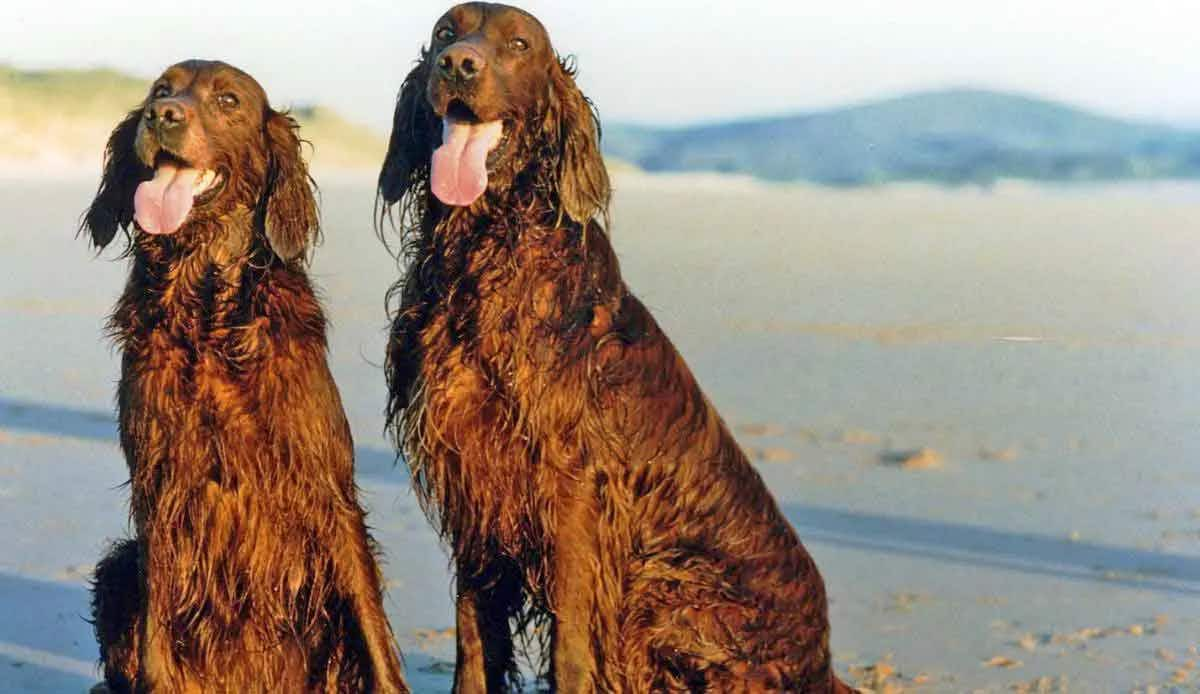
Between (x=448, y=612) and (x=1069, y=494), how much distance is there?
3.44 metres

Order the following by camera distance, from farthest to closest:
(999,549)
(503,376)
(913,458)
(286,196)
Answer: (913,458), (999,549), (286,196), (503,376)

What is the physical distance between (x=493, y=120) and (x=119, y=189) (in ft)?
4.58

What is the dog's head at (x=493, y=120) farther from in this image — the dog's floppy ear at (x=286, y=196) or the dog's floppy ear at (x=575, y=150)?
the dog's floppy ear at (x=286, y=196)

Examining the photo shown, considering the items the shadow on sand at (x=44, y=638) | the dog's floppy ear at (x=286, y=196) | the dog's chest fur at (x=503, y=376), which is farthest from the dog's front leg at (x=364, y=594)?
the shadow on sand at (x=44, y=638)

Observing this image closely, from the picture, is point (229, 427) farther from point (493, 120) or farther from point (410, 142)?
point (493, 120)

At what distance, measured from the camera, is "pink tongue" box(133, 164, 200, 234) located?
513cm

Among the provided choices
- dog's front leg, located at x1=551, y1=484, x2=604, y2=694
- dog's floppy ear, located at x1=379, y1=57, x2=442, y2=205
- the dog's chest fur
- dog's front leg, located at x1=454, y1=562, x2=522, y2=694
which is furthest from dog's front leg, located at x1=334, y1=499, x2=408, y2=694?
dog's floppy ear, located at x1=379, y1=57, x2=442, y2=205

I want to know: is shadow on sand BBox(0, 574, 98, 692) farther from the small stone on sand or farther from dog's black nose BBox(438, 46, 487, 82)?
the small stone on sand

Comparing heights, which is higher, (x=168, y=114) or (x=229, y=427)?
(x=168, y=114)

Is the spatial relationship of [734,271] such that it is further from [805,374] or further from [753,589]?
[753,589]

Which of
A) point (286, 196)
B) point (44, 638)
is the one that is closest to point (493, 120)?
point (286, 196)

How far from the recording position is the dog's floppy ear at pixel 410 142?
4996mm

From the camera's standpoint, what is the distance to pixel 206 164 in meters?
5.21

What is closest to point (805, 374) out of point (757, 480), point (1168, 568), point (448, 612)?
point (1168, 568)
